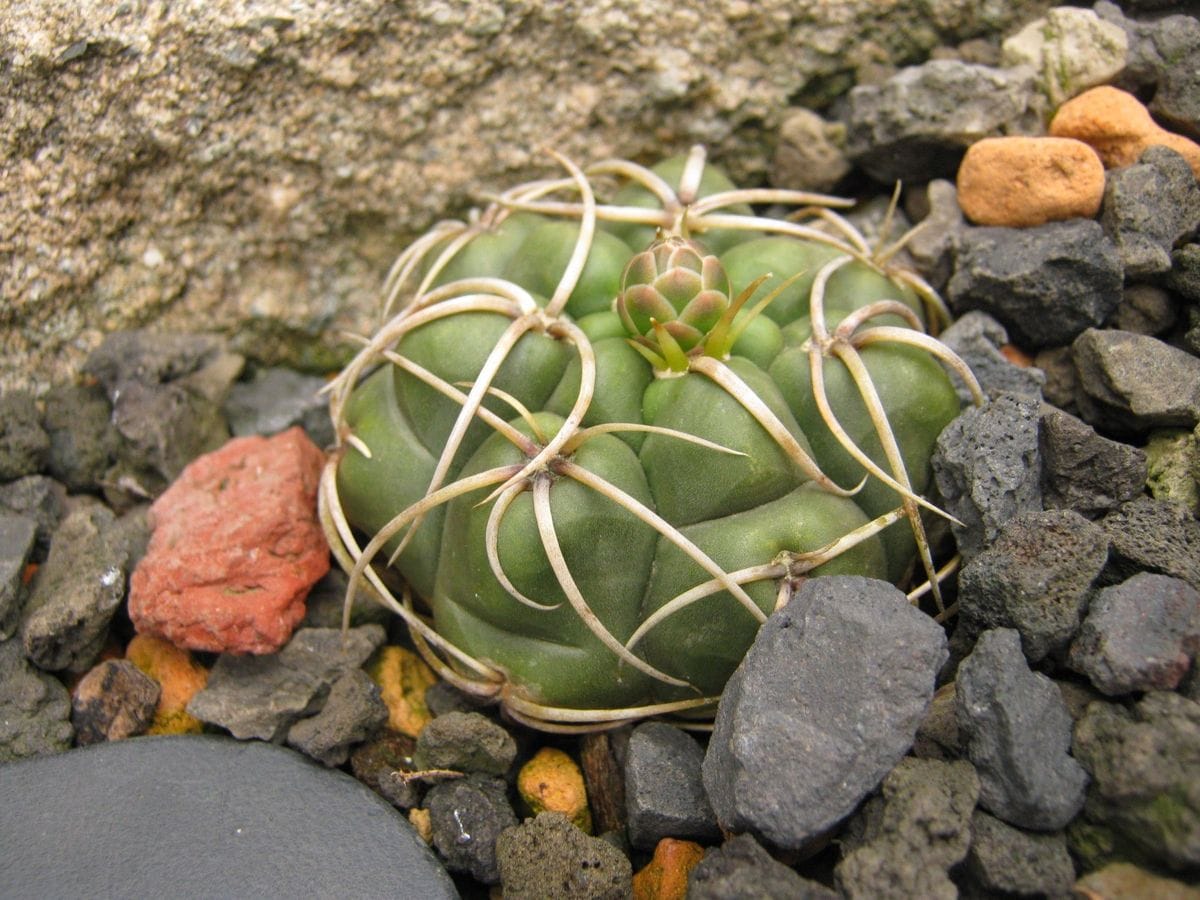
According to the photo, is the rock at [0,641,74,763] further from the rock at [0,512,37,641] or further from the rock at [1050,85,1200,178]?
the rock at [1050,85,1200,178]

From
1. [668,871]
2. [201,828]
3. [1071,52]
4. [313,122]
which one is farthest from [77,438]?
[1071,52]

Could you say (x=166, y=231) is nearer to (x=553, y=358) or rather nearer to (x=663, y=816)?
(x=553, y=358)

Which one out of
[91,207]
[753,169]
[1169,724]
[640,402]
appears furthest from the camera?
[753,169]

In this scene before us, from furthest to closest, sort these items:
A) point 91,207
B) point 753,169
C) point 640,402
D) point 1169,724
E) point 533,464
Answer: point 753,169 → point 91,207 → point 640,402 → point 533,464 → point 1169,724

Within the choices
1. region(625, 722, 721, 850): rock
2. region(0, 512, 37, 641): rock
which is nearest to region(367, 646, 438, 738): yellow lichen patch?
region(625, 722, 721, 850): rock

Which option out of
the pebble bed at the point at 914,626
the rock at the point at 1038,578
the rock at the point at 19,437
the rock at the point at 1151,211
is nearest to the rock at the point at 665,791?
the pebble bed at the point at 914,626

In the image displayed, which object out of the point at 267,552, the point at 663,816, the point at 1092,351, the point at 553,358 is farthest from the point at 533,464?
the point at 1092,351

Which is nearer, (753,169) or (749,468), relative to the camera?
(749,468)
